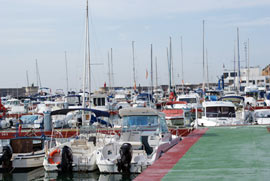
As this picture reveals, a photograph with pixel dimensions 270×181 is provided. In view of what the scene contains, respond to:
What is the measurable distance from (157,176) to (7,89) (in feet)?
399

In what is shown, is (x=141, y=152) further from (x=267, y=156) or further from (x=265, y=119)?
(x=265, y=119)

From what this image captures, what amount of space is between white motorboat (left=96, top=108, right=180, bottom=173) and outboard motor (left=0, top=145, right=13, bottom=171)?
3.98 metres

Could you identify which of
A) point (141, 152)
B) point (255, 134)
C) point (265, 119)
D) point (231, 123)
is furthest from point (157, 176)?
point (265, 119)

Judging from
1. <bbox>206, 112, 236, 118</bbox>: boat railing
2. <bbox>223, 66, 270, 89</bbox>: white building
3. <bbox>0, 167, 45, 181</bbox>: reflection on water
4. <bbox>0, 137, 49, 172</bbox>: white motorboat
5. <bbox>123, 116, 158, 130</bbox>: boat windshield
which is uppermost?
<bbox>223, 66, 270, 89</bbox>: white building

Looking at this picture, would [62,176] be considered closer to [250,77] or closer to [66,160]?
[66,160]

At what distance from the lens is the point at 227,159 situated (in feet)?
49.4

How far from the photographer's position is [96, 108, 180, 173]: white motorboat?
17781 millimetres

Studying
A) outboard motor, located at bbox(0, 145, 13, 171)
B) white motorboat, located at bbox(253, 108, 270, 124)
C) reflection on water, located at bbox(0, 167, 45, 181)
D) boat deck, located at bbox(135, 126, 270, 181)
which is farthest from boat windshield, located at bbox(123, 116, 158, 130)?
white motorboat, located at bbox(253, 108, 270, 124)

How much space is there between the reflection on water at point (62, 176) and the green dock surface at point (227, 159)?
2.97 m

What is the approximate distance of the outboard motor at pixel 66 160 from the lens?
721 inches

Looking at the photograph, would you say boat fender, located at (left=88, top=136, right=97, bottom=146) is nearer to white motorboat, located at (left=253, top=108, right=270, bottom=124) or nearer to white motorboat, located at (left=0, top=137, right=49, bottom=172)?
white motorboat, located at (left=0, top=137, right=49, bottom=172)

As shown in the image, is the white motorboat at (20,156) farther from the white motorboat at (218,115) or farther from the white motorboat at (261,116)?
the white motorboat at (261,116)

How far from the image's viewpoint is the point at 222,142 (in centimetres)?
1975

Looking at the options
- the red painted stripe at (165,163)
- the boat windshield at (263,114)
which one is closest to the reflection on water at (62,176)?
the red painted stripe at (165,163)
